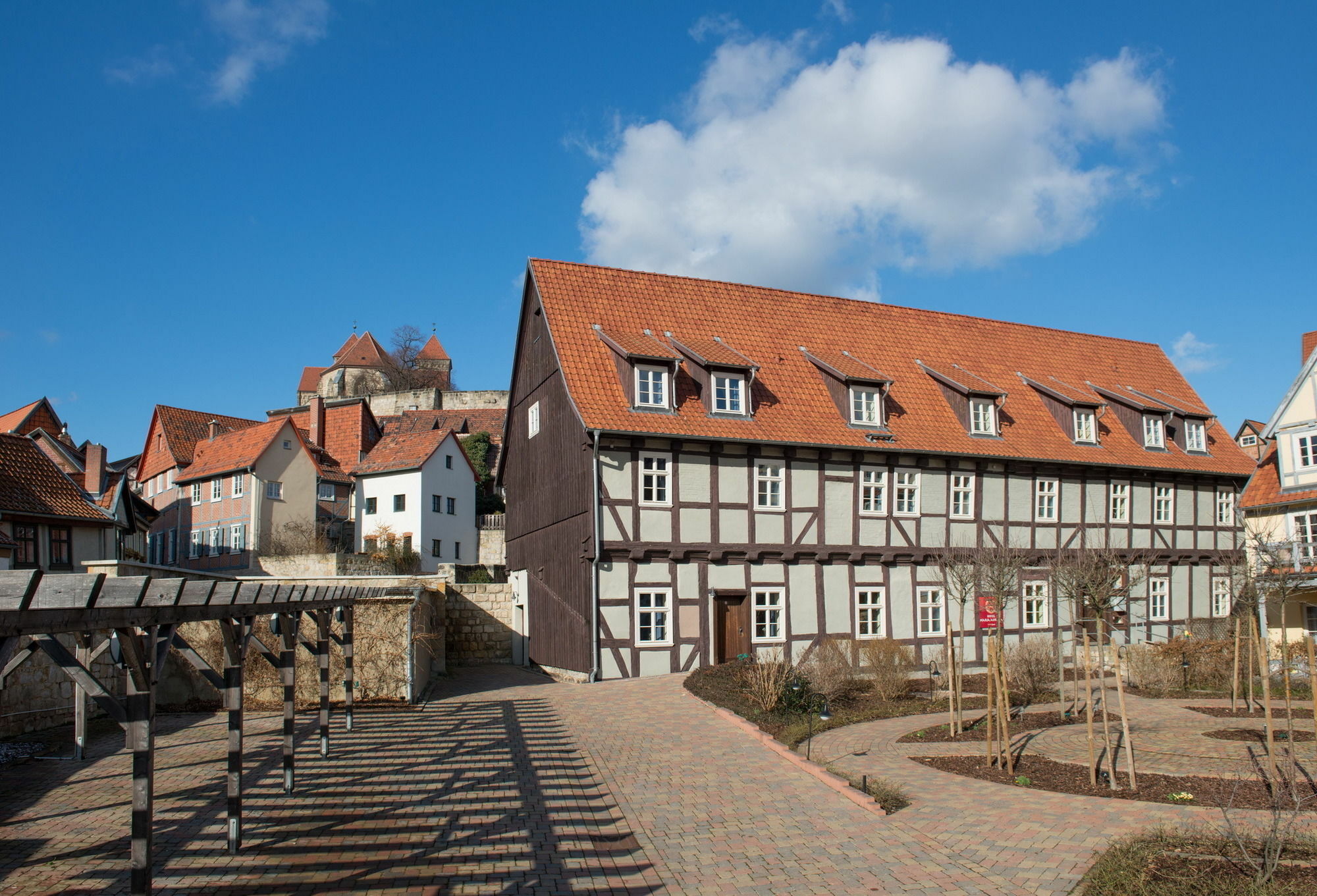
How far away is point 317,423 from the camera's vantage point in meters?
55.5

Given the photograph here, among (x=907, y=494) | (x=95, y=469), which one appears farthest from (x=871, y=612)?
(x=95, y=469)

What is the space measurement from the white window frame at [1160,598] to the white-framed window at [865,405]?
35.6ft

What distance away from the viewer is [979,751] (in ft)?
43.7

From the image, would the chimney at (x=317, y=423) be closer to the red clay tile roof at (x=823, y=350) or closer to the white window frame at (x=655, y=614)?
the red clay tile roof at (x=823, y=350)

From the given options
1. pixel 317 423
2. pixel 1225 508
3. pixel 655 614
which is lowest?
pixel 655 614

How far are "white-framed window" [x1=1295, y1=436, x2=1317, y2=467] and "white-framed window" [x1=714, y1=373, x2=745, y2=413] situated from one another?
1820cm

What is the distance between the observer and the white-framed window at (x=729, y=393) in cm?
2430

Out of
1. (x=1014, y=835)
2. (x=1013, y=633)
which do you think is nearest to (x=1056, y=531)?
(x=1013, y=633)

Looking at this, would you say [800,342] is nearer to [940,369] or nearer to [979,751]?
[940,369]

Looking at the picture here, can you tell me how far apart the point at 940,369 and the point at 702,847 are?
22719mm

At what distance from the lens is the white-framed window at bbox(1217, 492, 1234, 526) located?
1257 inches

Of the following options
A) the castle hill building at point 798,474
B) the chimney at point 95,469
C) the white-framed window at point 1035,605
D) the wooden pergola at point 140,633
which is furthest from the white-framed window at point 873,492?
the chimney at point 95,469

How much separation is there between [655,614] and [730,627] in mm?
1993

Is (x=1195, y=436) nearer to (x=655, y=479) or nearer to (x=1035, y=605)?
(x=1035, y=605)
